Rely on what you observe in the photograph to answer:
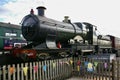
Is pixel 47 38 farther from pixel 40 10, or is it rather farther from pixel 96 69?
pixel 96 69

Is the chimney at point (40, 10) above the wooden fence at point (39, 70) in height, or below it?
above

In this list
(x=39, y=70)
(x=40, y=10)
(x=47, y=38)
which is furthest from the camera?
(x=40, y=10)

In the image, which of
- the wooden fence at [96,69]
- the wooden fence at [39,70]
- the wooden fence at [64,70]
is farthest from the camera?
the wooden fence at [96,69]

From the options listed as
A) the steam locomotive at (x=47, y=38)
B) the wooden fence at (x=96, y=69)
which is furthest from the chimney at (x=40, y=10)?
A: the wooden fence at (x=96, y=69)

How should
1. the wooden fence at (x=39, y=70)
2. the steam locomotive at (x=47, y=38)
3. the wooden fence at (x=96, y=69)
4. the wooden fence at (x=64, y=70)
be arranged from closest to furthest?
the wooden fence at (x=39, y=70)
the wooden fence at (x=64, y=70)
the steam locomotive at (x=47, y=38)
the wooden fence at (x=96, y=69)

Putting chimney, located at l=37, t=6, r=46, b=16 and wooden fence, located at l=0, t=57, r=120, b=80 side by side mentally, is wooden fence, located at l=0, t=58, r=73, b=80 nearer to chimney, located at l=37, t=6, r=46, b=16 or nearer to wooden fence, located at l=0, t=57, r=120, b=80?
wooden fence, located at l=0, t=57, r=120, b=80

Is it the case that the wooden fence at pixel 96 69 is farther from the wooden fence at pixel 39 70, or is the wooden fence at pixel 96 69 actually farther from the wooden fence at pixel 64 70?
the wooden fence at pixel 39 70

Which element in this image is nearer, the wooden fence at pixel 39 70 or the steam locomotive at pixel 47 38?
the wooden fence at pixel 39 70

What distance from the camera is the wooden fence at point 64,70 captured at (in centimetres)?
673

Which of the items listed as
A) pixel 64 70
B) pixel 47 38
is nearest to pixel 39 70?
pixel 47 38

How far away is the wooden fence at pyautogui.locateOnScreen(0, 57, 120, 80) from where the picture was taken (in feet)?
22.1

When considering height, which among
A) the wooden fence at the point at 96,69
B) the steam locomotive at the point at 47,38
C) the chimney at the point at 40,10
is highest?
the chimney at the point at 40,10

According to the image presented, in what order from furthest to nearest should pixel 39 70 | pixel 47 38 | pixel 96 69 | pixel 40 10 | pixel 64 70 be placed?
pixel 64 70 → pixel 96 69 → pixel 40 10 → pixel 47 38 → pixel 39 70

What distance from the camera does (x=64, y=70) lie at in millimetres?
10102
